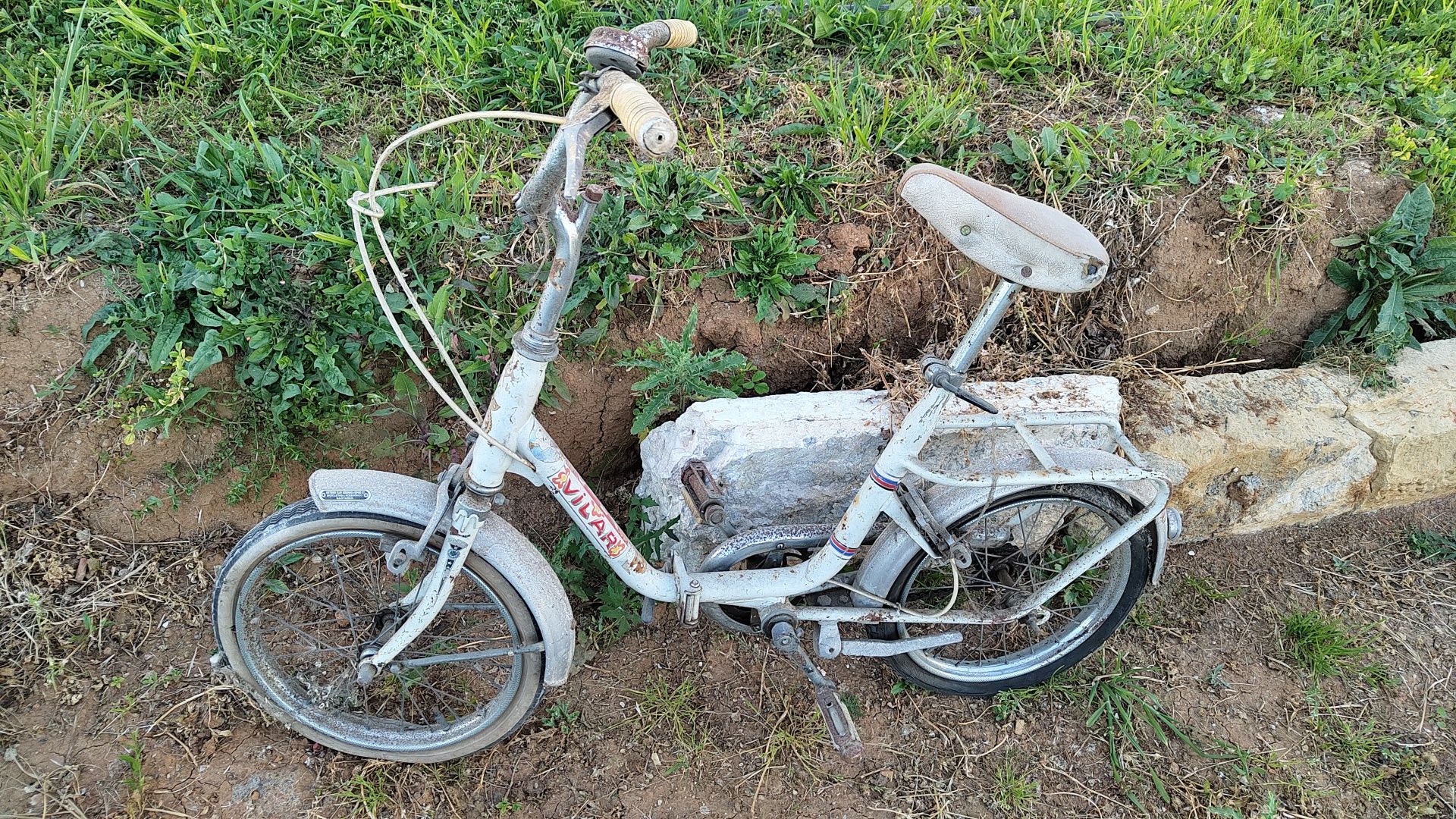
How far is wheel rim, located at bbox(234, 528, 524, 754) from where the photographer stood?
2.59m

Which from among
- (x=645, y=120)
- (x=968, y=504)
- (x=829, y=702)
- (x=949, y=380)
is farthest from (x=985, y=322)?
(x=829, y=702)

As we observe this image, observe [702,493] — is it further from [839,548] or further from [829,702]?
[829,702]

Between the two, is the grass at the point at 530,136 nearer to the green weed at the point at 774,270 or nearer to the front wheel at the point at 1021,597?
the green weed at the point at 774,270

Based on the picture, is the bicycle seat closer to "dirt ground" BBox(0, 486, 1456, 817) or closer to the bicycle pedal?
the bicycle pedal

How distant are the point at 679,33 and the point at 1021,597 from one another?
2.06m

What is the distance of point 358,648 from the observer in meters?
2.83

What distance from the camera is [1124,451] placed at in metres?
2.52

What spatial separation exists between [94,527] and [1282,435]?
402 cm

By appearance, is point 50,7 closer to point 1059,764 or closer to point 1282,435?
point 1059,764

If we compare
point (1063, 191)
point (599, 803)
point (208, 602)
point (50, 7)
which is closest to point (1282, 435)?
point (1063, 191)

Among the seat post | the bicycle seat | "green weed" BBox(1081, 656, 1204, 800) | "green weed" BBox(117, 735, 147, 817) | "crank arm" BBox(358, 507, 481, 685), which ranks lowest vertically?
"green weed" BBox(117, 735, 147, 817)

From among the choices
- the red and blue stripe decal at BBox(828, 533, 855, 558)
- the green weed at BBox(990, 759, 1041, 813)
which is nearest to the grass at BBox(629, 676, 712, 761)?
the red and blue stripe decal at BBox(828, 533, 855, 558)

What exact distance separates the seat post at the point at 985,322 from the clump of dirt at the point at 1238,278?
135cm

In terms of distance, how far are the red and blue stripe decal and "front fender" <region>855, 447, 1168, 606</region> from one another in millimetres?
121
